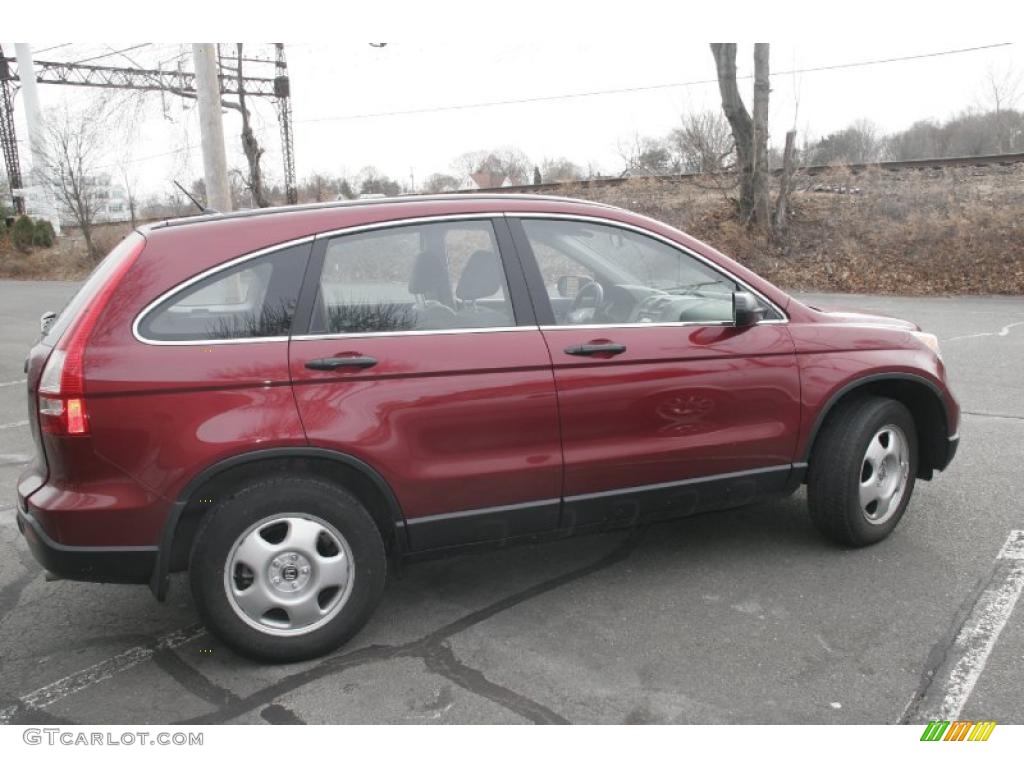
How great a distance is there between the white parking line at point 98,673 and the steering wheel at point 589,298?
2.12 meters

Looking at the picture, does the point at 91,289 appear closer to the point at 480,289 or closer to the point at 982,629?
the point at 480,289

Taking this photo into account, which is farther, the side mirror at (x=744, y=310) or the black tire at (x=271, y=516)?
the side mirror at (x=744, y=310)

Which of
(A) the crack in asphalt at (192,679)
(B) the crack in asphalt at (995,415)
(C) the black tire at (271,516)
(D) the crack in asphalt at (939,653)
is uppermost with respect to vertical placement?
(C) the black tire at (271,516)

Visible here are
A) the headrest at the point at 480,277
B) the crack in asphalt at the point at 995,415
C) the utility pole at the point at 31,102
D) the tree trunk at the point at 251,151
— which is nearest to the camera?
the headrest at the point at 480,277

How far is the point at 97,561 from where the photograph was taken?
2.97 m

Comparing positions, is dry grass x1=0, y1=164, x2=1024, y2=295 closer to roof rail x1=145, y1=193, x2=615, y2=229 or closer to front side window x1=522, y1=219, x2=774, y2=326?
front side window x1=522, y1=219, x2=774, y2=326

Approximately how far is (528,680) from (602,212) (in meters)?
2.00

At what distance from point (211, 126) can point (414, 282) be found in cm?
602

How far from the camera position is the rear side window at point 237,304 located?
9.91ft

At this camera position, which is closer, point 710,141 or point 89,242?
point 710,141

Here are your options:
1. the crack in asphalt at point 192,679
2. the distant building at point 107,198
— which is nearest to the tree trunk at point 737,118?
the crack in asphalt at point 192,679

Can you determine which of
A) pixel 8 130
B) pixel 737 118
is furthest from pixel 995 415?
pixel 8 130

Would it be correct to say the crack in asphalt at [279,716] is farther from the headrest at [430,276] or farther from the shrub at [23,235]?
the shrub at [23,235]

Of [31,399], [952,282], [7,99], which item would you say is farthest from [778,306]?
[7,99]
